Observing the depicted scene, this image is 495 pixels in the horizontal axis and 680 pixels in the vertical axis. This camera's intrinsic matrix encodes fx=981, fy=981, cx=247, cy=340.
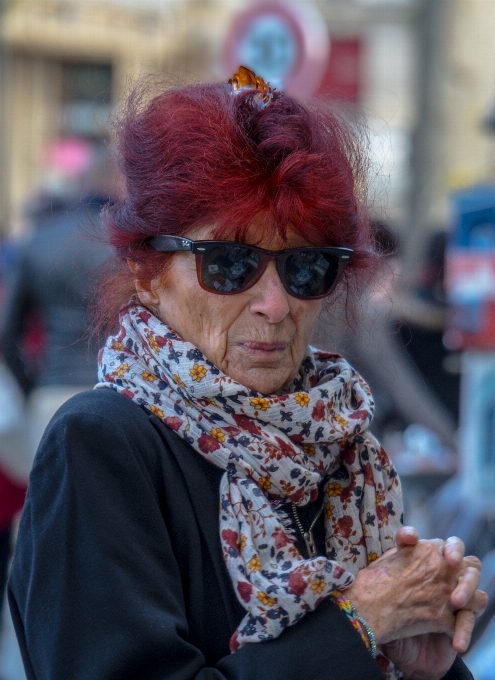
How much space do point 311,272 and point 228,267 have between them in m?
0.16

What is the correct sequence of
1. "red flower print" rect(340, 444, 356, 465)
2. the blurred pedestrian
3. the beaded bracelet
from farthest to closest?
1. the blurred pedestrian
2. "red flower print" rect(340, 444, 356, 465)
3. the beaded bracelet

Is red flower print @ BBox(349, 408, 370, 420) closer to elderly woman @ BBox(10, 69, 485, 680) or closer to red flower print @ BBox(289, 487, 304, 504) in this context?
elderly woman @ BBox(10, 69, 485, 680)

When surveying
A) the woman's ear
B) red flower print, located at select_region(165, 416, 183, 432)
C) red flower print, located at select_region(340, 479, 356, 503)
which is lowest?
red flower print, located at select_region(340, 479, 356, 503)

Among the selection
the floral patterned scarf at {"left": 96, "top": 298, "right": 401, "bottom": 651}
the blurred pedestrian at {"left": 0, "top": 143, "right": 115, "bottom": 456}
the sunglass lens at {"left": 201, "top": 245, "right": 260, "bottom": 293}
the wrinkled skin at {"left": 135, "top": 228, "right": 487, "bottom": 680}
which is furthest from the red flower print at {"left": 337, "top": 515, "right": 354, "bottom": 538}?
the blurred pedestrian at {"left": 0, "top": 143, "right": 115, "bottom": 456}

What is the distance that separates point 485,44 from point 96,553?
9.01 metres

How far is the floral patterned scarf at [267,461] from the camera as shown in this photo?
62.5 inches

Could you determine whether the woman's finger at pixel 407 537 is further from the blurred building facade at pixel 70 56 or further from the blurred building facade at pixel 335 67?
the blurred building facade at pixel 70 56

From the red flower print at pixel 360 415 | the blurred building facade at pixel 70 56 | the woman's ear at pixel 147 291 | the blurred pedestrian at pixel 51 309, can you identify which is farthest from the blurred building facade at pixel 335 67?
the red flower print at pixel 360 415

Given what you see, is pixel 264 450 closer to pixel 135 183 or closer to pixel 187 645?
pixel 187 645

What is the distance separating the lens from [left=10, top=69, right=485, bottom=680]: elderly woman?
1.50 m

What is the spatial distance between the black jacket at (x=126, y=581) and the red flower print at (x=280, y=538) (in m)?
0.10

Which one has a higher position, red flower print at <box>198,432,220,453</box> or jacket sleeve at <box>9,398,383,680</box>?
red flower print at <box>198,432,220,453</box>

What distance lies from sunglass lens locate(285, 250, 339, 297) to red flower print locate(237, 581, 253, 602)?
520mm

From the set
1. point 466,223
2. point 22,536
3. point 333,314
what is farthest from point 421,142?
point 22,536
